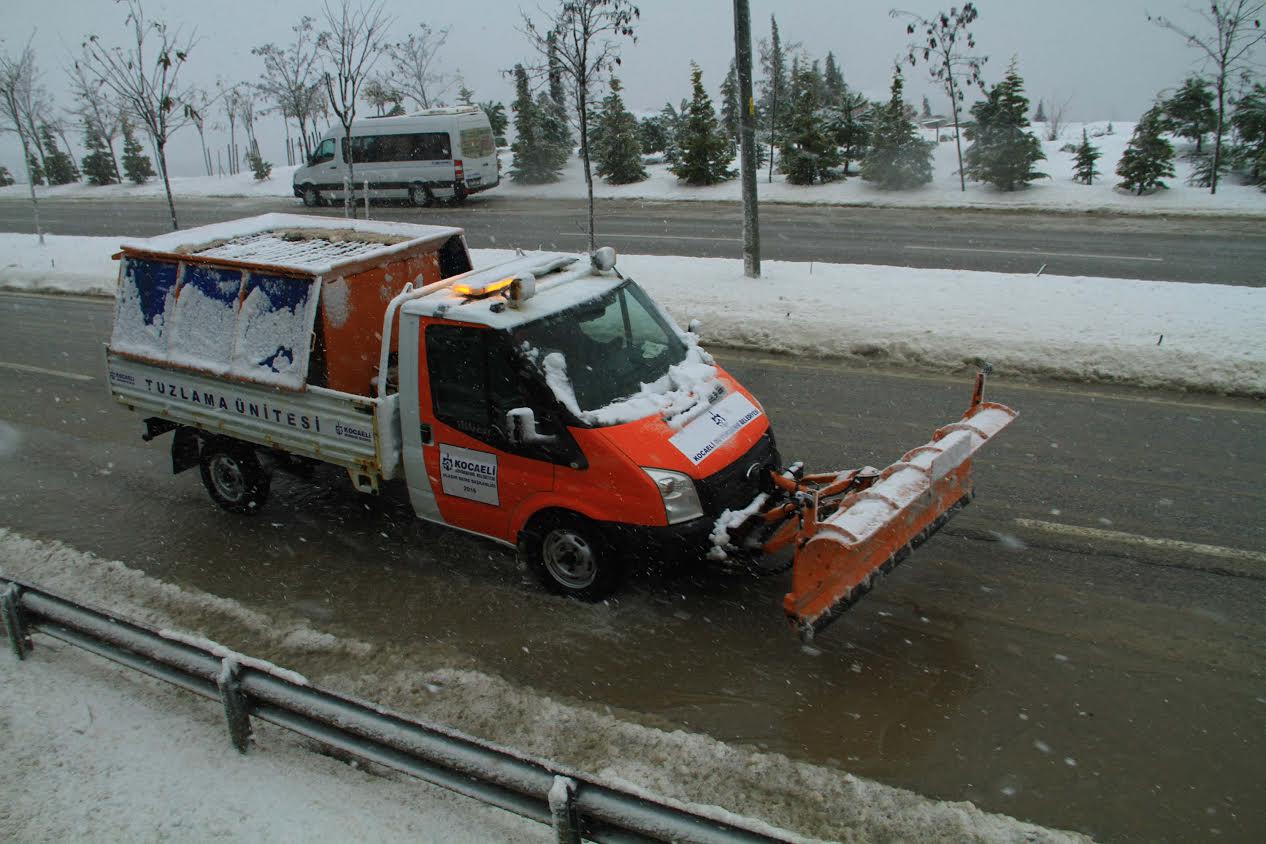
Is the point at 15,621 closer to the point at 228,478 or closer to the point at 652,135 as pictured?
the point at 228,478

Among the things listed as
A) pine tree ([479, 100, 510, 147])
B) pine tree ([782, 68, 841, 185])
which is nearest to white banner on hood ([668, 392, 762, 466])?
pine tree ([782, 68, 841, 185])

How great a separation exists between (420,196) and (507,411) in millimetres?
23695

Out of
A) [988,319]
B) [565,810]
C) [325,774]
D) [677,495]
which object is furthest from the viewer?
[988,319]

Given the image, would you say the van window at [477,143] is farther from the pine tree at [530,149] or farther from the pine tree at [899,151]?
the pine tree at [899,151]

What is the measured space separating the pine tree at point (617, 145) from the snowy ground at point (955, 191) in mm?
429

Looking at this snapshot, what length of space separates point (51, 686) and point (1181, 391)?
33.4 ft

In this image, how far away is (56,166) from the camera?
43.2 meters

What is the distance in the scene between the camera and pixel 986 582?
6.09 metres

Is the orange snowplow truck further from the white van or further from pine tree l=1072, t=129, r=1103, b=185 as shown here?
pine tree l=1072, t=129, r=1103, b=185

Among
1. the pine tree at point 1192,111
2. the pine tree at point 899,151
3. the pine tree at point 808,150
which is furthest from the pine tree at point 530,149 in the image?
the pine tree at point 1192,111

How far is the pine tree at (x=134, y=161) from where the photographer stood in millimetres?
39688

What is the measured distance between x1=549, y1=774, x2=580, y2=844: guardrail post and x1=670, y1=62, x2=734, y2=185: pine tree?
91.3ft

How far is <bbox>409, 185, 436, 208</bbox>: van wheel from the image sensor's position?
27.8 meters

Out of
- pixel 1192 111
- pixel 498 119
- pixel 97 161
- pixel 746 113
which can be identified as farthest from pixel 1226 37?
pixel 97 161
